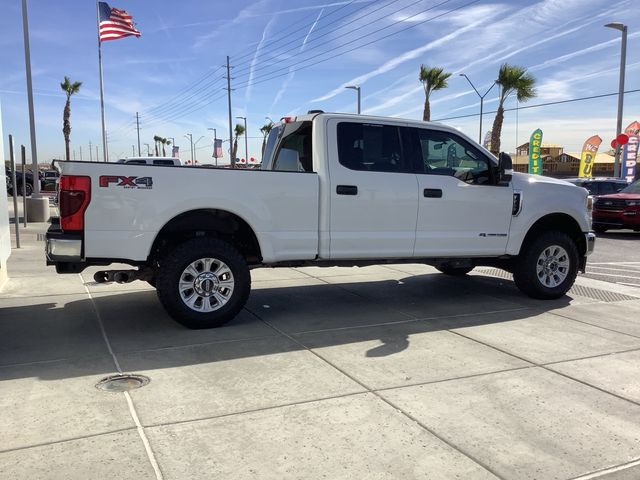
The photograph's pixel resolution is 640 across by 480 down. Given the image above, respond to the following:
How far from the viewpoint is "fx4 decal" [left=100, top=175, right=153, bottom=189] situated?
4.96 metres

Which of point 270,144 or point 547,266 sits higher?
point 270,144

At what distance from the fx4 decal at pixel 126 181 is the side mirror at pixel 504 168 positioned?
398cm

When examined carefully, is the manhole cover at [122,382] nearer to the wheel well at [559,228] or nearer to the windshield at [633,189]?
the wheel well at [559,228]

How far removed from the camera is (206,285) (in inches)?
215

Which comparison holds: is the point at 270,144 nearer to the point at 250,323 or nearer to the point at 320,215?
the point at 320,215

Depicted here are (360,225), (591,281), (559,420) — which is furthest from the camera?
(591,281)

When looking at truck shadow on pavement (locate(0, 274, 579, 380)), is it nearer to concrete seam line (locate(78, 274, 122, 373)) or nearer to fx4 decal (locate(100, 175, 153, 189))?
concrete seam line (locate(78, 274, 122, 373))

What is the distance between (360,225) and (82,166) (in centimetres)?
283

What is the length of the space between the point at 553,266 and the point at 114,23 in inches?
1045

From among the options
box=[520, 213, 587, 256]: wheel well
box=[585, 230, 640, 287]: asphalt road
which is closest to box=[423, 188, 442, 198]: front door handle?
box=[520, 213, 587, 256]: wheel well

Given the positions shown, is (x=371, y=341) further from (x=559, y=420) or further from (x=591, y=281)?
(x=591, y=281)

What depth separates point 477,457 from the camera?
3.14 metres

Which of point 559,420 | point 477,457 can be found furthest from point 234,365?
point 559,420

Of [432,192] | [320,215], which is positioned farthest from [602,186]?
[320,215]
